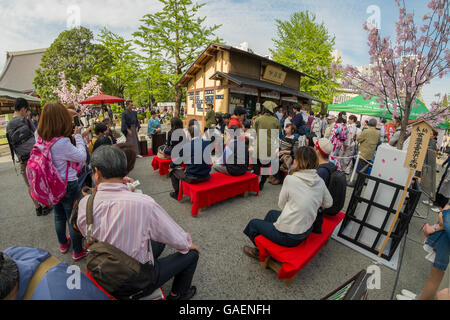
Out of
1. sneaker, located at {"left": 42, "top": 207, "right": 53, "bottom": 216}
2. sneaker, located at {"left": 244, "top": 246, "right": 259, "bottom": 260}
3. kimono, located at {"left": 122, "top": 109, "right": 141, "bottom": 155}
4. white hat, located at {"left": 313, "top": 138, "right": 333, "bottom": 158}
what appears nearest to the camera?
sneaker, located at {"left": 244, "top": 246, "right": 259, "bottom": 260}

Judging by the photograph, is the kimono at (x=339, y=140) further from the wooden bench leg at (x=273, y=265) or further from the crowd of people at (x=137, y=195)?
the wooden bench leg at (x=273, y=265)

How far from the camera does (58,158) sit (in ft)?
7.34

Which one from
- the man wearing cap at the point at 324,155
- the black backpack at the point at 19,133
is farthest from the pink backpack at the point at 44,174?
the man wearing cap at the point at 324,155

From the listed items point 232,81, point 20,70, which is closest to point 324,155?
point 232,81

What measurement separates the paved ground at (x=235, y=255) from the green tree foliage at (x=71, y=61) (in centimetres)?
1618

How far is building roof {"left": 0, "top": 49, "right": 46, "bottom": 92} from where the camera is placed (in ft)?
80.3

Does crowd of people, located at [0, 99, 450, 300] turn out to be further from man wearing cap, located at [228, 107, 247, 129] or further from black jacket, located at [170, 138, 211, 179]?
man wearing cap, located at [228, 107, 247, 129]

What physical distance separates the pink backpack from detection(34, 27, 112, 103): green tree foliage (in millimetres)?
17988

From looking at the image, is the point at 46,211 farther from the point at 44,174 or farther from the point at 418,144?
the point at 418,144

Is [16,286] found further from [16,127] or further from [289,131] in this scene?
[289,131]

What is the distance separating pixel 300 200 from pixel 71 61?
21908 millimetres

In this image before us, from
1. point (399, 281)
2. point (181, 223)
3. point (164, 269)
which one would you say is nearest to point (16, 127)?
point (181, 223)

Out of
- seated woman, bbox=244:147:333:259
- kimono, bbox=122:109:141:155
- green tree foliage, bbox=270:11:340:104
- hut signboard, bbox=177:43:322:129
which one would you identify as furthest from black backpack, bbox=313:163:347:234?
green tree foliage, bbox=270:11:340:104

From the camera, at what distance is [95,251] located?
4.33 ft
